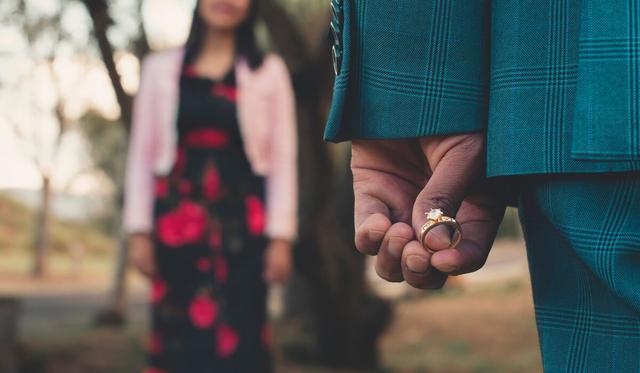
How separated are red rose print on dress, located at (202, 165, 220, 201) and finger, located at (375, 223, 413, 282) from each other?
254cm

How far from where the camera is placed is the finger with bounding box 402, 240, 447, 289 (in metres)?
1.05

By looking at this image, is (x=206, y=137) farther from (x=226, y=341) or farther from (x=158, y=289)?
(x=226, y=341)

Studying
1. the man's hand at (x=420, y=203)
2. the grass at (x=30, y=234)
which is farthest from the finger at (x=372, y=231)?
the grass at (x=30, y=234)

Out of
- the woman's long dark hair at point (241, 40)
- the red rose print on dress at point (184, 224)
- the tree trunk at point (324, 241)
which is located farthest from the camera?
the tree trunk at point (324, 241)

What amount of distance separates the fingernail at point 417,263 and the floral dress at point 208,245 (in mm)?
2618

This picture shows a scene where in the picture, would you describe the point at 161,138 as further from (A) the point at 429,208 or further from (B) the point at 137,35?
(A) the point at 429,208

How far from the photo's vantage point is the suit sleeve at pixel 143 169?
3.67 meters

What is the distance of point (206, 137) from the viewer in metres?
3.63

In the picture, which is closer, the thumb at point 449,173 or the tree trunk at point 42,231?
the thumb at point 449,173

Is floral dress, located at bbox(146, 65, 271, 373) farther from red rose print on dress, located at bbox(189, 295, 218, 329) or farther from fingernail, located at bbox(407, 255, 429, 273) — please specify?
fingernail, located at bbox(407, 255, 429, 273)

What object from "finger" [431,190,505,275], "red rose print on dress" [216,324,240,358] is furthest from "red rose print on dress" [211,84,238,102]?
"finger" [431,190,505,275]

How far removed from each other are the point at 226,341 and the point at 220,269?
29 centimetres

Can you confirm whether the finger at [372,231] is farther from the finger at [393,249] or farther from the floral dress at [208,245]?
the floral dress at [208,245]

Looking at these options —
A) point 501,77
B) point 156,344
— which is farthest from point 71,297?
point 501,77
